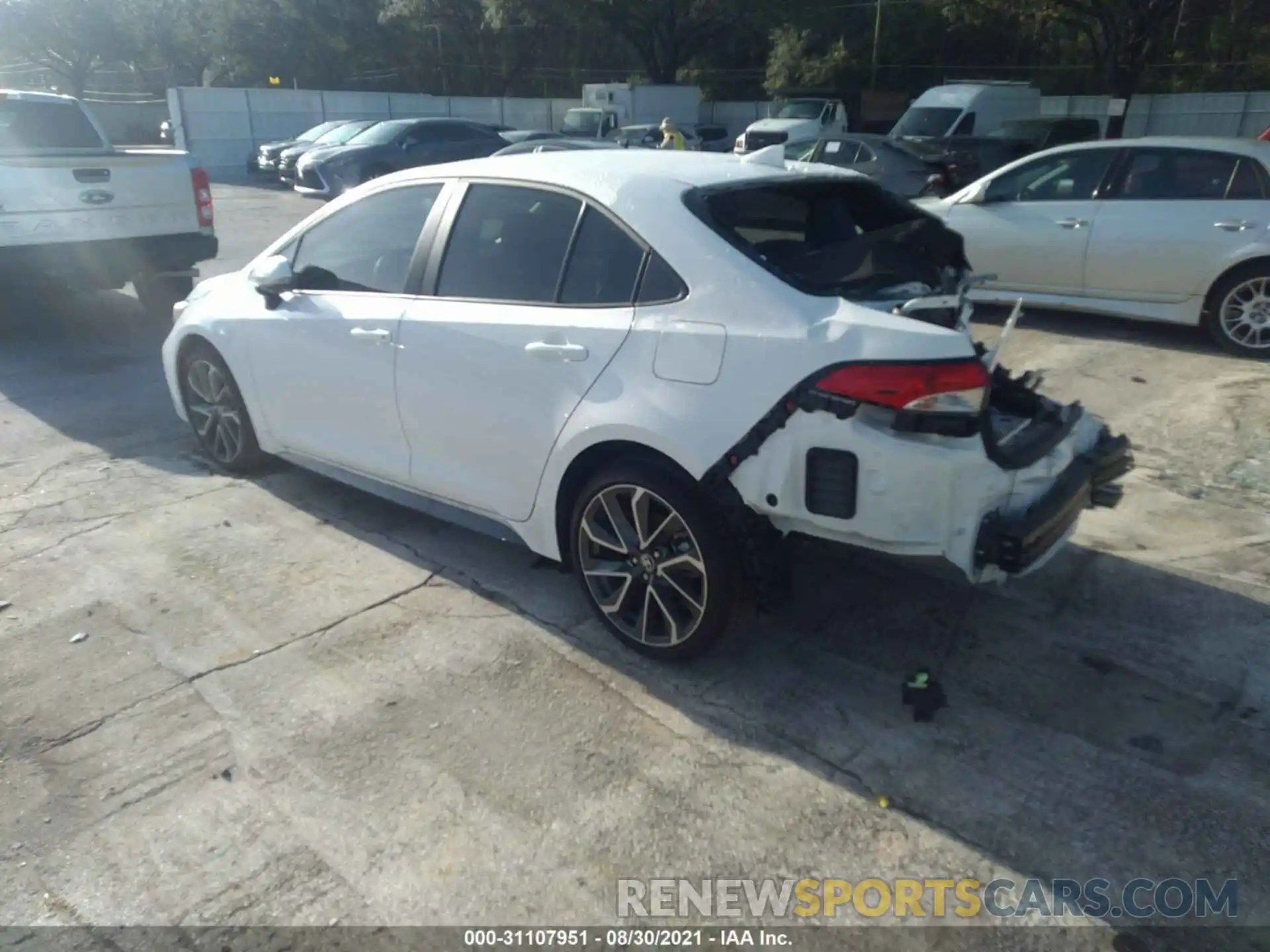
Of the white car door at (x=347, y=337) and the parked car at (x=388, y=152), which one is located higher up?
the white car door at (x=347, y=337)

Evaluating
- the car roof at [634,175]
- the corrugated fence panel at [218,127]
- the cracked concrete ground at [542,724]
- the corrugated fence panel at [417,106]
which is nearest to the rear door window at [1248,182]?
the cracked concrete ground at [542,724]

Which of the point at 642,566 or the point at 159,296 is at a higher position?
the point at 642,566

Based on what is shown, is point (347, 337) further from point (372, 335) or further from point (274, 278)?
point (274, 278)

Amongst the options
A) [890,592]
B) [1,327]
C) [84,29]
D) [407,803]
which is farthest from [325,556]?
[84,29]

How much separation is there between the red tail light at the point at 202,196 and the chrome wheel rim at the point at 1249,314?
334 inches

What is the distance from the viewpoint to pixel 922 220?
4238 millimetres

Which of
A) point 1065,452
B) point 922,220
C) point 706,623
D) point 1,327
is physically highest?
point 922,220

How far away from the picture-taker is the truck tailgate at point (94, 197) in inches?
307

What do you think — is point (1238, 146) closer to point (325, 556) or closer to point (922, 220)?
point (922, 220)

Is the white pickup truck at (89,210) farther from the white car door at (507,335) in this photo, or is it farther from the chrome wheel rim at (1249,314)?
the chrome wheel rim at (1249,314)

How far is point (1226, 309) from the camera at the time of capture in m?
7.50

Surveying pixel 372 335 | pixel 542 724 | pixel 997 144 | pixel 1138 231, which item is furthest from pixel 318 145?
pixel 542 724

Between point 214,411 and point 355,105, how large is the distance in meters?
34.5

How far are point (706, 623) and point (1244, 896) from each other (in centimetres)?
170
